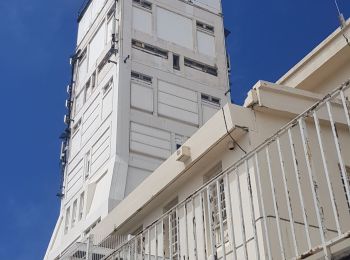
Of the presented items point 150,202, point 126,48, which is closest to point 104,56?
point 126,48

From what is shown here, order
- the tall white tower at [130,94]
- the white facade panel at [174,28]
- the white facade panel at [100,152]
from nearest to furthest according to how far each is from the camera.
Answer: the tall white tower at [130,94] → the white facade panel at [100,152] → the white facade panel at [174,28]

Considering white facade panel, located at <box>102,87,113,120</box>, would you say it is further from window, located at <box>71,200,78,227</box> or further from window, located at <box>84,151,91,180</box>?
window, located at <box>71,200,78,227</box>

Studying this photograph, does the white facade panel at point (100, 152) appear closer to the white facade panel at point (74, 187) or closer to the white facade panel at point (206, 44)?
the white facade panel at point (74, 187)

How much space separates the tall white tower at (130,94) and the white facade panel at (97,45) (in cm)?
9

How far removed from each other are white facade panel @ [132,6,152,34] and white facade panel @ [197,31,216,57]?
124 inches

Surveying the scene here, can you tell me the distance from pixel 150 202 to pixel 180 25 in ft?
77.9

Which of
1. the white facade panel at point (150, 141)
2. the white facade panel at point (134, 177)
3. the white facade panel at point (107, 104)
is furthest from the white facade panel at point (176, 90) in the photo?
the white facade panel at point (134, 177)

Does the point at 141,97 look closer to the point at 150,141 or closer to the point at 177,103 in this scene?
the point at 177,103

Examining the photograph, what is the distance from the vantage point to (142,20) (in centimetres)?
3359

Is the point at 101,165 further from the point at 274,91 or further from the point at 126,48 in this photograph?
the point at 274,91

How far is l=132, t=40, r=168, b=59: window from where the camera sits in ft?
106

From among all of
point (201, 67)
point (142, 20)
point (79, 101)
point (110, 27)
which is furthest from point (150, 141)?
point (110, 27)

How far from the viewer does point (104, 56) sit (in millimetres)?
32406

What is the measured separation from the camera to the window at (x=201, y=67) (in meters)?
33.6
